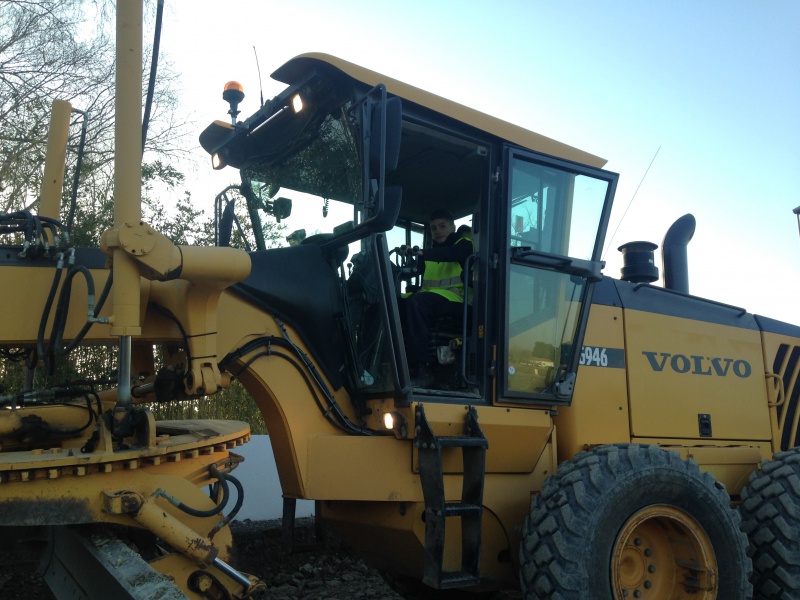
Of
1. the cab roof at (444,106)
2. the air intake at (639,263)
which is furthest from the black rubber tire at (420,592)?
the cab roof at (444,106)

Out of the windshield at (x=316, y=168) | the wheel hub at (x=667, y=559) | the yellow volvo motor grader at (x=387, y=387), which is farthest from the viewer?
the wheel hub at (x=667, y=559)

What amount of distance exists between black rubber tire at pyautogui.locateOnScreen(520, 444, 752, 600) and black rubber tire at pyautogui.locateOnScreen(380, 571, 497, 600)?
120 centimetres

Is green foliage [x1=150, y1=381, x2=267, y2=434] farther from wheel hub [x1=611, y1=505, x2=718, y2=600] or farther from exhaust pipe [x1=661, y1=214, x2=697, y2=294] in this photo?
wheel hub [x1=611, y1=505, x2=718, y2=600]

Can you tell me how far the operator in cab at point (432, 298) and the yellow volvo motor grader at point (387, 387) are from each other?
97mm

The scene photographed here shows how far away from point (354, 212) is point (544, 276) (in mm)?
1229

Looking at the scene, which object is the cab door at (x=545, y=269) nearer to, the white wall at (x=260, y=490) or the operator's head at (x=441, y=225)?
the operator's head at (x=441, y=225)

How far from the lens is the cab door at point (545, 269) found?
14.2 ft

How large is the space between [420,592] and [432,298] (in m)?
2.02

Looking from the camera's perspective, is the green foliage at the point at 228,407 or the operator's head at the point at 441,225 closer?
the operator's head at the point at 441,225

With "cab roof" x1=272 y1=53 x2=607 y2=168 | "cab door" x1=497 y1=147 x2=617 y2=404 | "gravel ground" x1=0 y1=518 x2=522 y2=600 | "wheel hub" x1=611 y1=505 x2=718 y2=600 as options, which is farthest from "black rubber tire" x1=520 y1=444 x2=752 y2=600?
"cab roof" x1=272 y1=53 x2=607 y2=168

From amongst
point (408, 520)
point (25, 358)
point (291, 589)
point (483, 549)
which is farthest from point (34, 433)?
point (291, 589)

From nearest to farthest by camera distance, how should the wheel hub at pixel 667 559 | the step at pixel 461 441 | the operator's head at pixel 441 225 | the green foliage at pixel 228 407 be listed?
1. the step at pixel 461 441
2. the wheel hub at pixel 667 559
3. the operator's head at pixel 441 225
4. the green foliage at pixel 228 407

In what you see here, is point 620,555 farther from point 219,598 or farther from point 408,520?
point 219,598

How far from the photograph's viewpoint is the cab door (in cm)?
432
